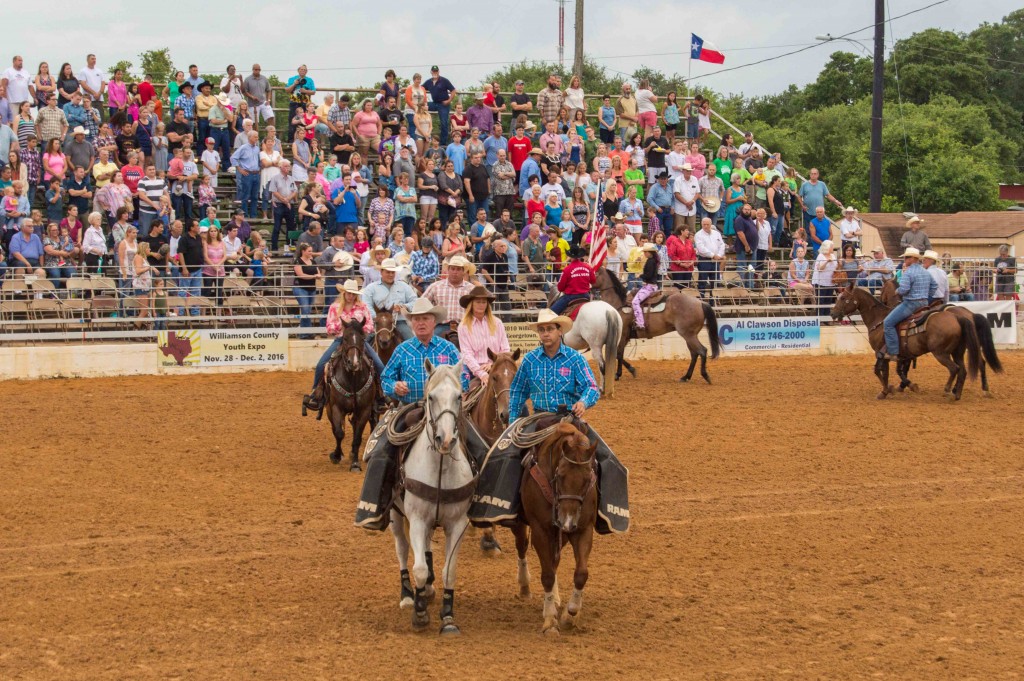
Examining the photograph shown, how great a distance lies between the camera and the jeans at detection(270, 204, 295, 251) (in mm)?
24109

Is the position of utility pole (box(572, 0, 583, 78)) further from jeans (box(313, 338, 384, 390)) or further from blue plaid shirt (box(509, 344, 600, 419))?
blue plaid shirt (box(509, 344, 600, 419))

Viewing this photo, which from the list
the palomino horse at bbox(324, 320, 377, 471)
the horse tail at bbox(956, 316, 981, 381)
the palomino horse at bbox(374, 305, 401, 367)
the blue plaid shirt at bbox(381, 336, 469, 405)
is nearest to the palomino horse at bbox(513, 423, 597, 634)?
the blue plaid shirt at bbox(381, 336, 469, 405)

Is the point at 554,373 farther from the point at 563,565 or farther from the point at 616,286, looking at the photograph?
the point at 616,286

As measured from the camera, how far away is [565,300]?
19.2 metres

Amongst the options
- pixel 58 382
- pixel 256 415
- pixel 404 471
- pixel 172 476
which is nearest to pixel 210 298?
pixel 58 382

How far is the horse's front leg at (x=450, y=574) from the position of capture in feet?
27.0

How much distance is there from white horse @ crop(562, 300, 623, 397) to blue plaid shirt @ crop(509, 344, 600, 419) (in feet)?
31.7

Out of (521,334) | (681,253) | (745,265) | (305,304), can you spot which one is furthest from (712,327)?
(305,304)

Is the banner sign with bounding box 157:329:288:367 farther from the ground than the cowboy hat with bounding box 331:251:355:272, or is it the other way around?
the cowboy hat with bounding box 331:251:355:272

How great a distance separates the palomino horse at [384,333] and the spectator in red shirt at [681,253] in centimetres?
1179

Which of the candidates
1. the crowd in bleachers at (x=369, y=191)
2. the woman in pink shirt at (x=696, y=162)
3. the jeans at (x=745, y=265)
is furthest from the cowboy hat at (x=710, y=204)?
the jeans at (x=745, y=265)

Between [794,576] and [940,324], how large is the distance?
10585mm

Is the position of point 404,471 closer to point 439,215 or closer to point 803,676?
point 803,676

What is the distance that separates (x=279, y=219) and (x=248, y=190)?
1.18m
